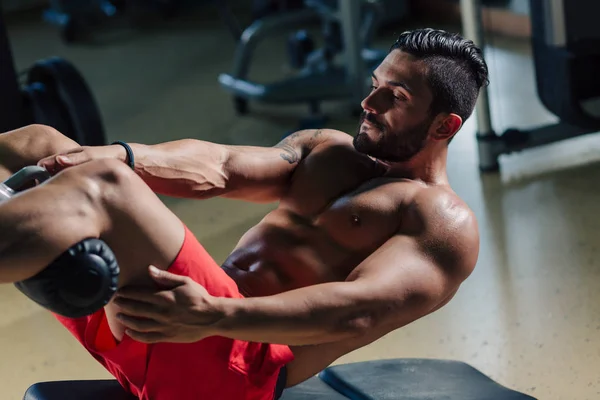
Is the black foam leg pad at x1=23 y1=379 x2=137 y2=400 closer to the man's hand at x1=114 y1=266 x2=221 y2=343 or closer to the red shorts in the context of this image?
the red shorts

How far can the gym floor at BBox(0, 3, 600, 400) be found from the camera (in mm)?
2547

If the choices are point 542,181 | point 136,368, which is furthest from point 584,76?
point 136,368

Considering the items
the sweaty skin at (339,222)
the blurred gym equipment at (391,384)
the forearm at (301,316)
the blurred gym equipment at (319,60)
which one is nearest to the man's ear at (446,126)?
the sweaty skin at (339,222)

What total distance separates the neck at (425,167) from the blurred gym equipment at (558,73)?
63.6 inches

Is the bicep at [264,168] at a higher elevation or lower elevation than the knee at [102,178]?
lower

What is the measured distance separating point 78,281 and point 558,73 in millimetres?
2528

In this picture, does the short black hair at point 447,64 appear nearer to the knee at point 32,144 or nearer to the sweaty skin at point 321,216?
the sweaty skin at point 321,216

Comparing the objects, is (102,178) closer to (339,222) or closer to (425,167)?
(339,222)

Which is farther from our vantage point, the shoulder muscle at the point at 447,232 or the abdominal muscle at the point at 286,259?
the abdominal muscle at the point at 286,259

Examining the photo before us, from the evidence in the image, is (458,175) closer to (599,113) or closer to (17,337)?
(599,113)

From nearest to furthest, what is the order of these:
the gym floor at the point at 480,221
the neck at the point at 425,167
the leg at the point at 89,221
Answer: the leg at the point at 89,221
the neck at the point at 425,167
the gym floor at the point at 480,221

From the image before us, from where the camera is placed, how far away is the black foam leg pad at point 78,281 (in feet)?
4.61

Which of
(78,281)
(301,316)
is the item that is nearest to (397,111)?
(301,316)

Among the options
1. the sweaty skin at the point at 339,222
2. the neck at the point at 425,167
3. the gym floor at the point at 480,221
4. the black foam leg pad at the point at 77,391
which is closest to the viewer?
the sweaty skin at the point at 339,222
